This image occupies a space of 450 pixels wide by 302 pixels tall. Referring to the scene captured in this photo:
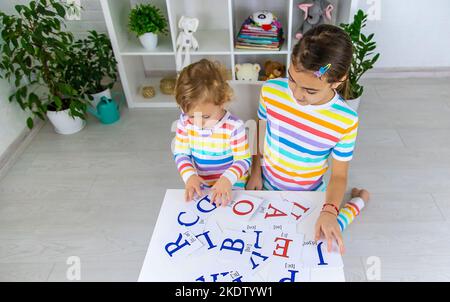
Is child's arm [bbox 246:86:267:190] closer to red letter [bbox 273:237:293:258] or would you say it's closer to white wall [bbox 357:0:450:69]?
red letter [bbox 273:237:293:258]

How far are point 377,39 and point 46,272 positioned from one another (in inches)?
106

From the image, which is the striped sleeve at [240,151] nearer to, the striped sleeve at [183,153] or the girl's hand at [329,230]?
the striped sleeve at [183,153]

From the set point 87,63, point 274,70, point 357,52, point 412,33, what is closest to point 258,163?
point 357,52

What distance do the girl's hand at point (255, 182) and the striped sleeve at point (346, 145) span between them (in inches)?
13.5

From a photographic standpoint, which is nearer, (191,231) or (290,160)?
(191,231)

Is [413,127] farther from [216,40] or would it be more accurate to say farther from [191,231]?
[191,231]

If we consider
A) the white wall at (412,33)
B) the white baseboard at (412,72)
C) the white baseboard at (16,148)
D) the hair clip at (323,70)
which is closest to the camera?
the hair clip at (323,70)

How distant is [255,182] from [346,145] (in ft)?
1.31

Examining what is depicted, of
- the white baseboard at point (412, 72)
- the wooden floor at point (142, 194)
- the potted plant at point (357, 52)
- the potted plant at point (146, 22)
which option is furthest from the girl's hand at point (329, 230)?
the white baseboard at point (412, 72)

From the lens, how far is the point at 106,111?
2.39m

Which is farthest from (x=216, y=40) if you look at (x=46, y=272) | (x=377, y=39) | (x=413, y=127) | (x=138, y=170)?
(x=46, y=272)

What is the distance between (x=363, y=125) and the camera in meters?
2.28

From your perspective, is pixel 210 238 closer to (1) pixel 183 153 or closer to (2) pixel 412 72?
(1) pixel 183 153

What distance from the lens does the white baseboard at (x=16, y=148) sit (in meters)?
2.11
